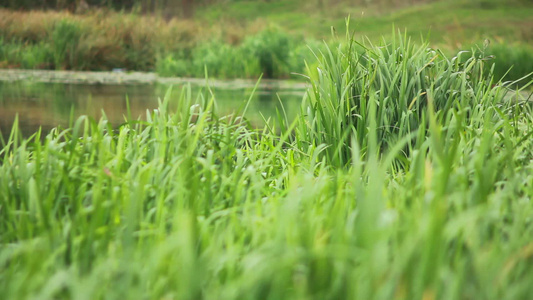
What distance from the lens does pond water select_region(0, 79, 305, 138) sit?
5.83 m

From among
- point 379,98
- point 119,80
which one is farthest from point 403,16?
point 379,98

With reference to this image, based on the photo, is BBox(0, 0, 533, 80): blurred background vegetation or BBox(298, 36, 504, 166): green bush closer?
BBox(298, 36, 504, 166): green bush

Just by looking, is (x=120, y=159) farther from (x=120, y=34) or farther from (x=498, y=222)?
(x=120, y=34)

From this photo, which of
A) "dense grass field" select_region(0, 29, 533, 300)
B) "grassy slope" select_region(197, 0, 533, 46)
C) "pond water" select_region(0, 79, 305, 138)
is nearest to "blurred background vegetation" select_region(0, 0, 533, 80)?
"pond water" select_region(0, 79, 305, 138)

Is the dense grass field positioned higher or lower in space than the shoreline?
higher

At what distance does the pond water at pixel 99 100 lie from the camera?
5.83 m

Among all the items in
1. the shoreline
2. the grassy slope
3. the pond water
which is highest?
the pond water

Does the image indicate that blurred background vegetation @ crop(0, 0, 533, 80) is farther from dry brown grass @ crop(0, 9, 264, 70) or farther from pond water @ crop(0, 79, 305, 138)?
pond water @ crop(0, 79, 305, 138)

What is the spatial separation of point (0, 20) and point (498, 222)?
12.6m

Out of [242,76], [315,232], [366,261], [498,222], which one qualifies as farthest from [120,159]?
[242,76]

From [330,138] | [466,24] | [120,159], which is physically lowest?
[466,24]

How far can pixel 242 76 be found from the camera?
10.6 metres

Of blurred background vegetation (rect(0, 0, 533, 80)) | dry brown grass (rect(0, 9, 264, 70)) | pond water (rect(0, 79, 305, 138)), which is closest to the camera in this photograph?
pond water (rect(0, 79, 305, 138))

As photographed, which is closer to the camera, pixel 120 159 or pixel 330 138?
pixel 120 159
